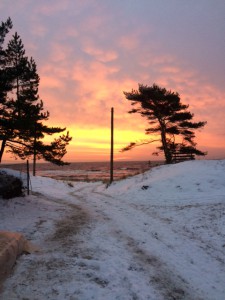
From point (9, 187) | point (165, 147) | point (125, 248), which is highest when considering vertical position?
point (165, 147)

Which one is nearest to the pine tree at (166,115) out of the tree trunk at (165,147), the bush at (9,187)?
the tree trunk at (165,147)

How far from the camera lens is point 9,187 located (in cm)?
1778

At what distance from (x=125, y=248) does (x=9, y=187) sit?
33.8ft

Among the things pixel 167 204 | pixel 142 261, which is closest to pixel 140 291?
pixel 142 261

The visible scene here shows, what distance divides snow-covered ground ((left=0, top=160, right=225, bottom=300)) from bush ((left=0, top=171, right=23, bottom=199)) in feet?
2.08

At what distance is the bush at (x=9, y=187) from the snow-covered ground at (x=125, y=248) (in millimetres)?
634

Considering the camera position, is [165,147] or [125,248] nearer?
[125,248]

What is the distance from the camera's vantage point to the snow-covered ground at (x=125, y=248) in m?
6.79

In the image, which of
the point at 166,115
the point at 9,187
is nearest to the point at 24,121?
the point at 9,187

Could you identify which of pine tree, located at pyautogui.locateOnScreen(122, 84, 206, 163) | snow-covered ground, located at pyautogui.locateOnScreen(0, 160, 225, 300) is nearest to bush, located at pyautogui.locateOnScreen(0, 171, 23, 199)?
snow-covered ground, located at pyautogui.locateOnScreen(0, 160, 225, 300)

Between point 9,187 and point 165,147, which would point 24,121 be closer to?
point 9,187

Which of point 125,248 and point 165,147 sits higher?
point 165,147

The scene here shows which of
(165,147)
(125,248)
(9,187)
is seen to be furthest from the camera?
(165,147)

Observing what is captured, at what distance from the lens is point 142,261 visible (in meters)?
8.66
